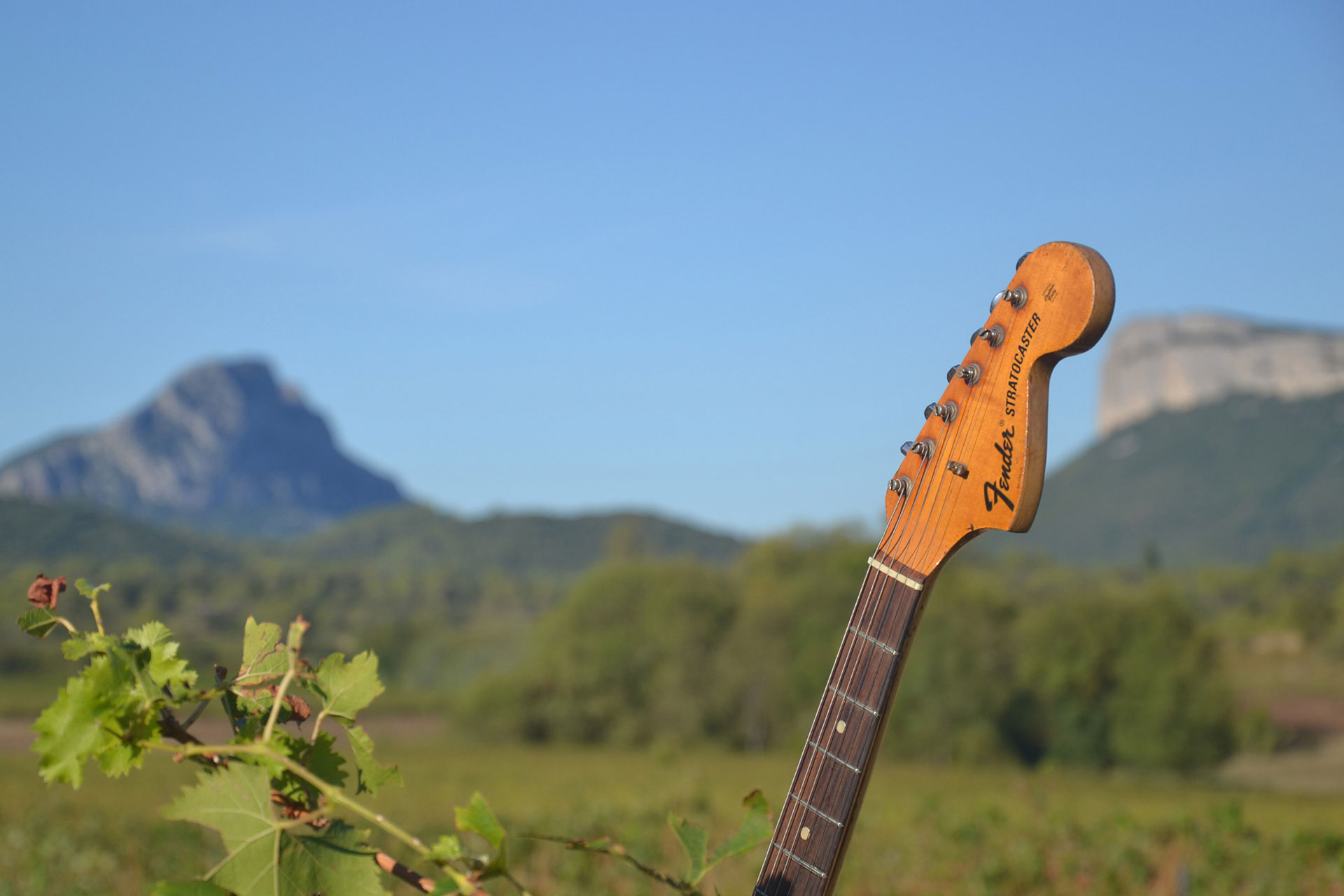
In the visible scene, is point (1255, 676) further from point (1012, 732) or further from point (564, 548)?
point (564, 548)

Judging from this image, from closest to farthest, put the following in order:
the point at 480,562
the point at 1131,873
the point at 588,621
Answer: the point at 1131,873
the point at 588,621
the point at 480,562

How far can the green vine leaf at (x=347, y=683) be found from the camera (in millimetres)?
845

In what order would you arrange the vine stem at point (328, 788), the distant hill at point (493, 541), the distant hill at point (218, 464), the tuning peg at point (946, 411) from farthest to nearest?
the distant hill at point (218, 464) < the distant hill at point (493, 541) < the tuning peg at point (946, 411) < the vine stem at point (328, 788)

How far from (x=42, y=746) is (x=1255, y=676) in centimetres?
5922

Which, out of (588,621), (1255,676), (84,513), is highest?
(1255,676)

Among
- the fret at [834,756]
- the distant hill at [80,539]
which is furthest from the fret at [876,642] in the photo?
the distant hill at [80,539]

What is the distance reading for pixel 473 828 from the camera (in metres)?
0.71

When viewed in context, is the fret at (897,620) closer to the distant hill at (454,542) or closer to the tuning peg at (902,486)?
the tuning peg at (902,486)

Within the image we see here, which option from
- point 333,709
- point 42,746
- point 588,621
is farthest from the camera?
point 588,621

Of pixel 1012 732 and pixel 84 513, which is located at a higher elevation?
pixel 1012 732

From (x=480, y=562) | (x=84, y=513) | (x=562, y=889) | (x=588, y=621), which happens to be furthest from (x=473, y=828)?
(x=480, y=562)

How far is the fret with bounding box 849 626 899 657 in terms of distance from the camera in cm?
110

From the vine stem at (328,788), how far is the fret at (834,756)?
499mm

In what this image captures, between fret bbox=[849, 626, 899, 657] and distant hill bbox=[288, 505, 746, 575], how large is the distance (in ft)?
344
